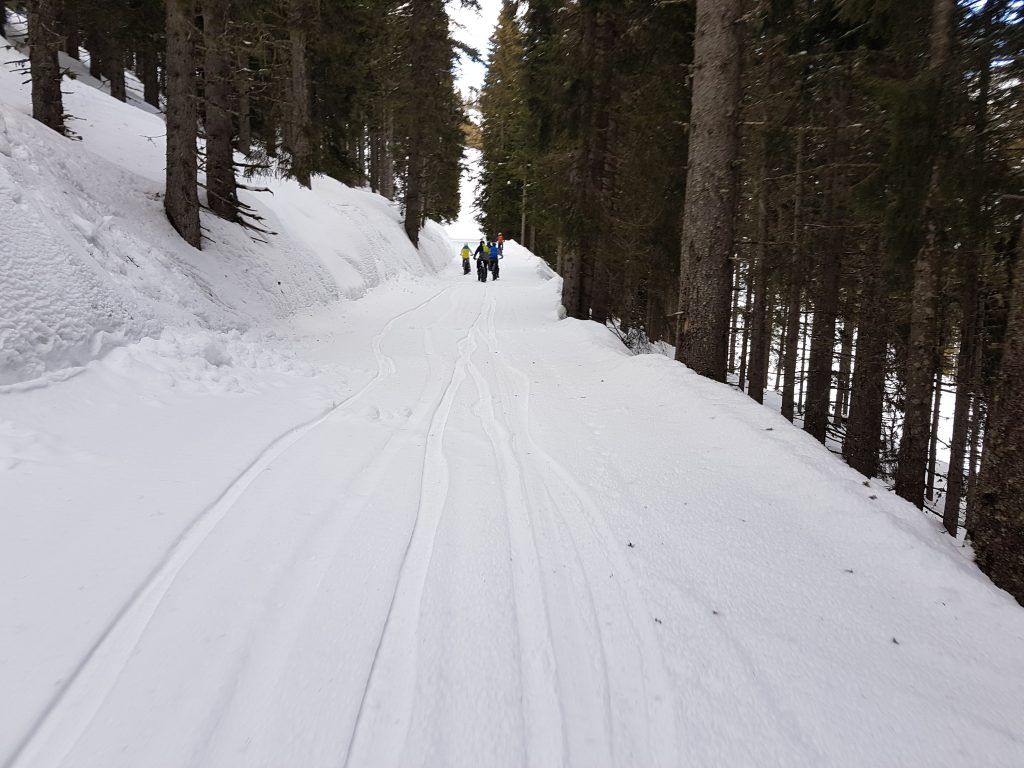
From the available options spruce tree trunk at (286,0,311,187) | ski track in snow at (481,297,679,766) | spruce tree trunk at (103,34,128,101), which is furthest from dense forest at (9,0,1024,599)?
spruce tree trunk at (103,34,128,101)


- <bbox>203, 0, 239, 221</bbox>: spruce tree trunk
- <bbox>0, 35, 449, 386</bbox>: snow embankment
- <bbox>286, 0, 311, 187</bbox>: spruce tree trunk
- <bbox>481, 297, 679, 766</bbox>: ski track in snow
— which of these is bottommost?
<bbox>481, 297, 679, 766</bbox>: ski track in snow

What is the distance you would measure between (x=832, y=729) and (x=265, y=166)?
13.9 metres

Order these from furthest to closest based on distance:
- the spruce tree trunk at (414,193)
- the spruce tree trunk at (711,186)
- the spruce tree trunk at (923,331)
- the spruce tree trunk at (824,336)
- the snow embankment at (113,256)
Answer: the spruce tree trunk at (414,193) < the spruce tree trunk at (824,336) < the spruce tree trunk at (711,186) < the spruce tree trunk at (923,331) < the snow embankment at (113,256)

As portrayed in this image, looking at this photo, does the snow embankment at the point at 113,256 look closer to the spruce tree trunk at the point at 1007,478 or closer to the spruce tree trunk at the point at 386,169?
the spruce tree trunk at the point at 1007,478

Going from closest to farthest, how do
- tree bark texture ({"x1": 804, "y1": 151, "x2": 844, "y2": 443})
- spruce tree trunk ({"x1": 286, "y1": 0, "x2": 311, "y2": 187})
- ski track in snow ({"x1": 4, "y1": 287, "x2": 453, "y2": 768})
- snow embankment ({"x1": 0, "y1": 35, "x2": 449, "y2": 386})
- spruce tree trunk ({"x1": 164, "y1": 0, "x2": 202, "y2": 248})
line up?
ski track in snow ({"x1": 4, "y1": 287, "x2": 453, "y2": 768}) → snow embankment ({"x1": 0, "y1": 35, "x2": 449, "y2": 386}) → spruce tree trunk ({"x1": 164, "y1": 0, "x2": 202, "y2": 248}) → tree bark texture ({"x1": 804, "y1": 151, "x2": 844, "y2": 443}) → spruce tree trunk ({"x1": 286, "y1": 0, "x2": 311, "y2": 187})

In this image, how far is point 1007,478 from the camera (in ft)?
9.56

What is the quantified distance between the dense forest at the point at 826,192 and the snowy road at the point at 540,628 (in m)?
0.99

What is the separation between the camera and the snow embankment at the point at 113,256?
4582 mm

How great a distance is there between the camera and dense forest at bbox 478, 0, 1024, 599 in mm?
4285

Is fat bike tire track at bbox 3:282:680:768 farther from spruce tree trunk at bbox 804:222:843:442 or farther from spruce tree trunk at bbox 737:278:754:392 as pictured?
spruce tree trunk at bbox 737:278:754:392

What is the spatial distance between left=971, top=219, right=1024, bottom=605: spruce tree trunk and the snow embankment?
6444mm

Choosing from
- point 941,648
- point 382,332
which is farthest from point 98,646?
point 382,332

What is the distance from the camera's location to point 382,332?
1060 centimetres

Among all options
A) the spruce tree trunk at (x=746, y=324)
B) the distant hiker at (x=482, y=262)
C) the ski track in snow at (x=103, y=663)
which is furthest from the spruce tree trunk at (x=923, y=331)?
the distant hiker at (x=482, y=262)
